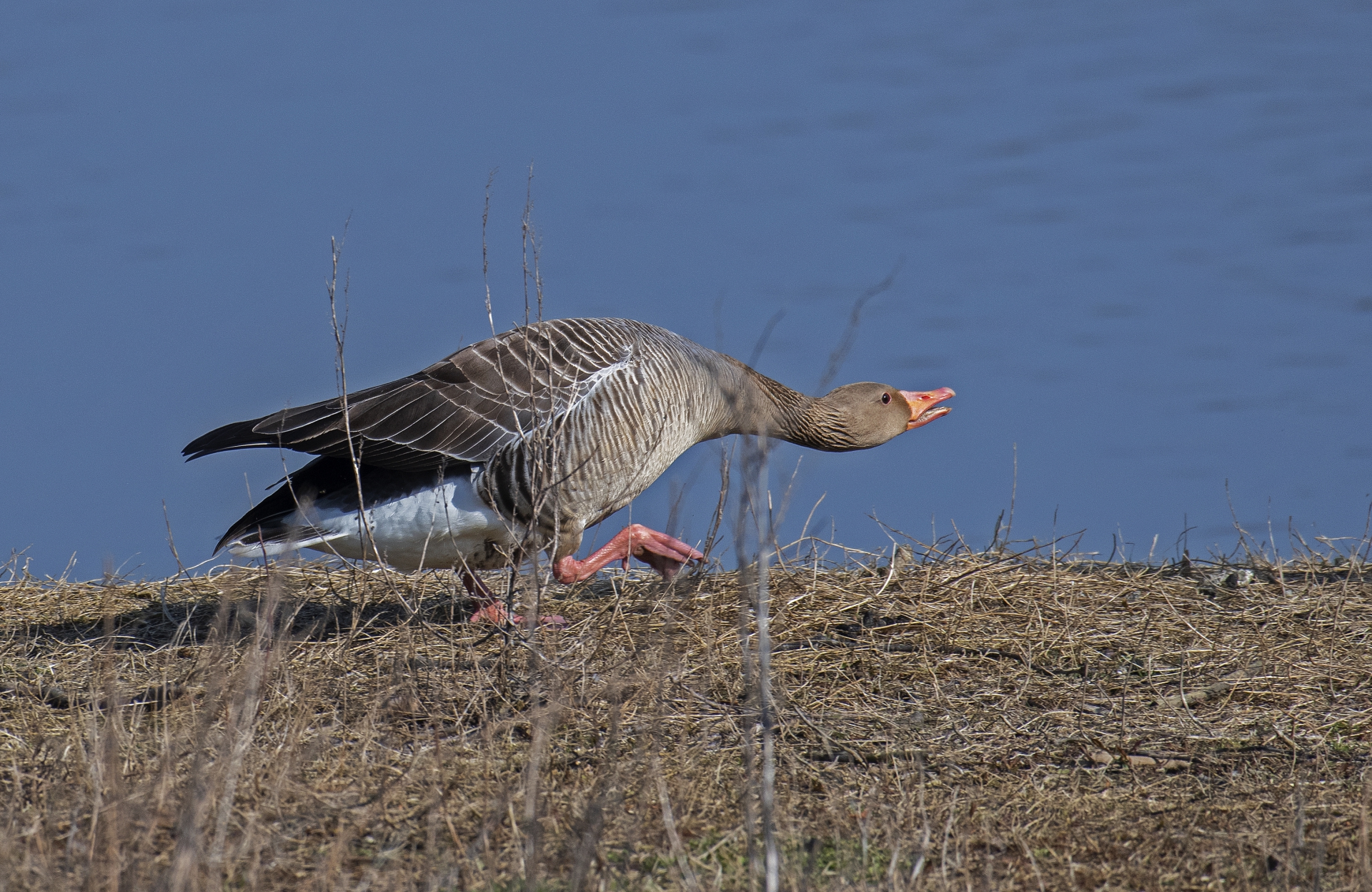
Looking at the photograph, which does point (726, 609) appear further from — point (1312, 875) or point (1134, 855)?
point (1312, 875)

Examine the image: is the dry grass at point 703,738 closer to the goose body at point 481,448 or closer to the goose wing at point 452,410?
the goose body at point 481,448

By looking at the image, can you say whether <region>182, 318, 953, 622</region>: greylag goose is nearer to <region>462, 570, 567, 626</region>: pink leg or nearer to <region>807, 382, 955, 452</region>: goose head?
<region>462, 570, 567, 626</region>: pink leg

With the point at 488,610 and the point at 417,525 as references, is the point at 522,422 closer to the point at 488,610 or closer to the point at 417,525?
the point at 417,525

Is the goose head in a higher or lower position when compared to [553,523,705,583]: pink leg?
higher

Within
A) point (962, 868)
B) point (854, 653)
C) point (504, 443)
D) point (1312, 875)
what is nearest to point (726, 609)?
point (854, 653)

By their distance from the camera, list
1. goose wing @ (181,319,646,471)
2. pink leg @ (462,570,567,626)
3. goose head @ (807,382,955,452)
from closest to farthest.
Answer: pink leg @ (462,570,567,626), goose wing @ (181,319,646,471), goose head @ (807,382,955,452)

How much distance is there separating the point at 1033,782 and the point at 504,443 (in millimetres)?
3116

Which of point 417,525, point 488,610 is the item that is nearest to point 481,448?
point 417,525

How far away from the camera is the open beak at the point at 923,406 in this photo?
761cm

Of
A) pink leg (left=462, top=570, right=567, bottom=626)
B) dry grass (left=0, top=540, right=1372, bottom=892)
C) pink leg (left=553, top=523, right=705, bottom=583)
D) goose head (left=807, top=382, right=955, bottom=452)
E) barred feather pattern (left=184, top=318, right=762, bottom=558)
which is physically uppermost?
goose head (left=807, top=382, right=955, bottom=452)

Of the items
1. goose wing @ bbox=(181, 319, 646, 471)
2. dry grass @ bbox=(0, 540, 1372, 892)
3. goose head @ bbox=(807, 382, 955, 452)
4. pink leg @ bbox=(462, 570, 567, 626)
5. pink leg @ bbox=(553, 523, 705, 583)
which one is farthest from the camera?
goose head @ bbox=(807, 382, 955, 452)

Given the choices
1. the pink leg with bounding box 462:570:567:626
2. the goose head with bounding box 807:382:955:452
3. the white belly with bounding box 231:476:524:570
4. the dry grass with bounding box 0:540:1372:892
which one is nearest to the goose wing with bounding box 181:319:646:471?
the white belly with bounding box 231:476:524:570

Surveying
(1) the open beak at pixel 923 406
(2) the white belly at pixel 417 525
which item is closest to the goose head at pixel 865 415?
(1) the open beak at pixel 923 406

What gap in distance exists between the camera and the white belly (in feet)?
19.9
